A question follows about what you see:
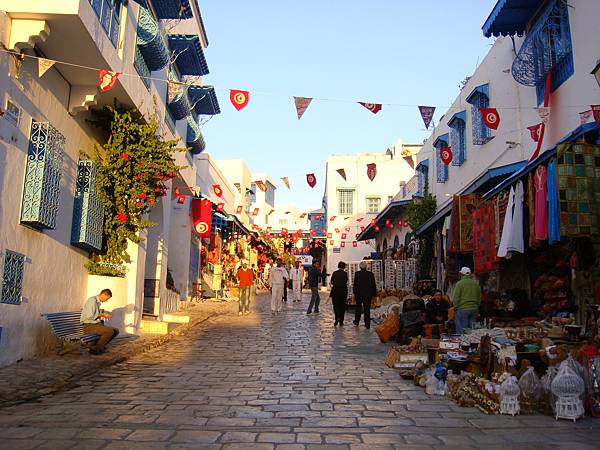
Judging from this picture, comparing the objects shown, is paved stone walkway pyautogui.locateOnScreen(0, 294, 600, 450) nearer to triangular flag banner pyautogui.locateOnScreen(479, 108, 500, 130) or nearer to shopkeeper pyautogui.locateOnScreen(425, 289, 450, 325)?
shopkeeper pyautogui.locateOnScreen(425, 289, 450, 325)

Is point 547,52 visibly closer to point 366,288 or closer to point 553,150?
point 553,150

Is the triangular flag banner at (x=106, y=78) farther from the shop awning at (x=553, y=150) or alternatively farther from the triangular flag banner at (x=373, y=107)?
the shop awning at (x=553, y=150)

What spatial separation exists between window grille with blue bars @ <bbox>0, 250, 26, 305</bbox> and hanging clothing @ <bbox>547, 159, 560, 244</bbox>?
7.64 meters

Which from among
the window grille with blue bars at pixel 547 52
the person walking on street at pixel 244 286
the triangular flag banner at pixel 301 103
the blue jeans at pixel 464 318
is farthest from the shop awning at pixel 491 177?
the person walking on street at pixel 244 286

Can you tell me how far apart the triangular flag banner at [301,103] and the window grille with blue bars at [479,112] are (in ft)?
16.8

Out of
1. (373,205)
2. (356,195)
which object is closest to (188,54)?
(356,195)

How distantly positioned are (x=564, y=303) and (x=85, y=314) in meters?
8.19

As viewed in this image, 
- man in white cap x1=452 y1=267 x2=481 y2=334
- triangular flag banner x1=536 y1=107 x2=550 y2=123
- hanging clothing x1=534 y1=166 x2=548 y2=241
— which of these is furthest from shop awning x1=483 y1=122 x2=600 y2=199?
man in white cap x1=452 y1=267 x2=481 y2=334

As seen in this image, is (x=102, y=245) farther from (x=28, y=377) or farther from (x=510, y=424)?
(x=510, y=424)

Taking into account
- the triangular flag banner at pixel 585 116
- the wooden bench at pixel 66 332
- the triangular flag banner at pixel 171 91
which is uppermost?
the triangular flag banner at pixel 171 91

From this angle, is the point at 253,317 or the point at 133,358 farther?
the point at 253,317

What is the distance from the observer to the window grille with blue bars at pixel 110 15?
950 cm

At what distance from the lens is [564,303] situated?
960 centimetres

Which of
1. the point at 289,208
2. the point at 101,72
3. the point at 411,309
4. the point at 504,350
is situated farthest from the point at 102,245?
the point at 289,208
